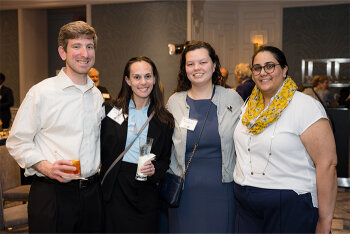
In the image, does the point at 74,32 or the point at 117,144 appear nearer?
the point at 74,32

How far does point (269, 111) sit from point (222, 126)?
0.44m

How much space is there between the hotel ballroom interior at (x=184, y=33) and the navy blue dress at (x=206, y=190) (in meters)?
5.63

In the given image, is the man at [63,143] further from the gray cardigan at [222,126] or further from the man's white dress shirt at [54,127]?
the gray cardigan at [222,126]

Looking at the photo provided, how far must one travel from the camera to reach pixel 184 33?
26.9 feet

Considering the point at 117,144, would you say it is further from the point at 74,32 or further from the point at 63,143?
the point at 74,32

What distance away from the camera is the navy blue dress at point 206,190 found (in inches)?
99.5

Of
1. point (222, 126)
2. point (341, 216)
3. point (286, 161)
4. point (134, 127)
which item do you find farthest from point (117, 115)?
point (341, 216)

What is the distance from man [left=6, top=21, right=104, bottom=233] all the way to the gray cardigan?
1.84ft

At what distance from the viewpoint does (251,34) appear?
30.4ft

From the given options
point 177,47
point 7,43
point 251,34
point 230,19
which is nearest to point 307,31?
point 251,34

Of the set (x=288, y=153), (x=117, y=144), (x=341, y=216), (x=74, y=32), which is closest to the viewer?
(x=288, y=153)

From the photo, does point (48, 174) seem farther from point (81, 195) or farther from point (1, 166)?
point (1, 166)

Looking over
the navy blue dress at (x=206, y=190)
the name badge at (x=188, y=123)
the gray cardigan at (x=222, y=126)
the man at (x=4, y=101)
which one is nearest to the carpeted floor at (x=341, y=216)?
the navy blue dress at (x=206, y=190)

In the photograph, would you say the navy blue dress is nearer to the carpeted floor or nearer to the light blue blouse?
the light blue blouse
